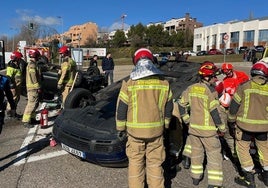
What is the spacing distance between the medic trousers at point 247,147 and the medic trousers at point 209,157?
0.46 metres

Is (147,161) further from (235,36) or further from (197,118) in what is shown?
(235,36)

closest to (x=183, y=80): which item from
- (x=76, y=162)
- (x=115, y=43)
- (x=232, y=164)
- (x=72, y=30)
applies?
(x=232, y=164)

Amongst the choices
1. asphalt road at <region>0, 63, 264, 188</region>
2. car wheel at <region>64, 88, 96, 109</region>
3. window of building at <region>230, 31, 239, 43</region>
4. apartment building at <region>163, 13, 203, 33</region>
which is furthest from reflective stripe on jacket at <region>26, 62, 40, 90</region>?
apartment building at <region>163, 13, 203, 33</region>

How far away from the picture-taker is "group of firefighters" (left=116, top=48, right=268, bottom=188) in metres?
3.89

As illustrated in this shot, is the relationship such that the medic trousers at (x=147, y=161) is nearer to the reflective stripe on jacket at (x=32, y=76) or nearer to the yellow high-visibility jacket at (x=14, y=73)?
the reflective stripe on jacket at (x=32, y=76)

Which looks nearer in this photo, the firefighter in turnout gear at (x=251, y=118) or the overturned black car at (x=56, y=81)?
the firefighter in turnout gear at (x=251, y=118)

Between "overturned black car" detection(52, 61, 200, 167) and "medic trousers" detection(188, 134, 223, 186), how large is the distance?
0.52 meters

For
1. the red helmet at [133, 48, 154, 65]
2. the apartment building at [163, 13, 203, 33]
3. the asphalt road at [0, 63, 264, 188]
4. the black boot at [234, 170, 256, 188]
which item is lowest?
the asphalt road at [0, 63, 264, 188]

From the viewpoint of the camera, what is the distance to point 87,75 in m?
11.9

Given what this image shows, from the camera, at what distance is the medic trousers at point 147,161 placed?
13.1 ft

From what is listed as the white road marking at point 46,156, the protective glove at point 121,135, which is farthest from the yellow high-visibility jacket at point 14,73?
the protective glove at point 121,135

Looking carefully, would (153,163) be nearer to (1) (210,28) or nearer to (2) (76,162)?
(2) (76,162)

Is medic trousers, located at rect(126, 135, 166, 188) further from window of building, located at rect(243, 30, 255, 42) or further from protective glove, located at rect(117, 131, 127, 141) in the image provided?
window of building, located at rect(243, 30, 255, 42)

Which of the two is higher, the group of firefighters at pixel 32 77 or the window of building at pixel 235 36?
the window of building at pixel 235 36
